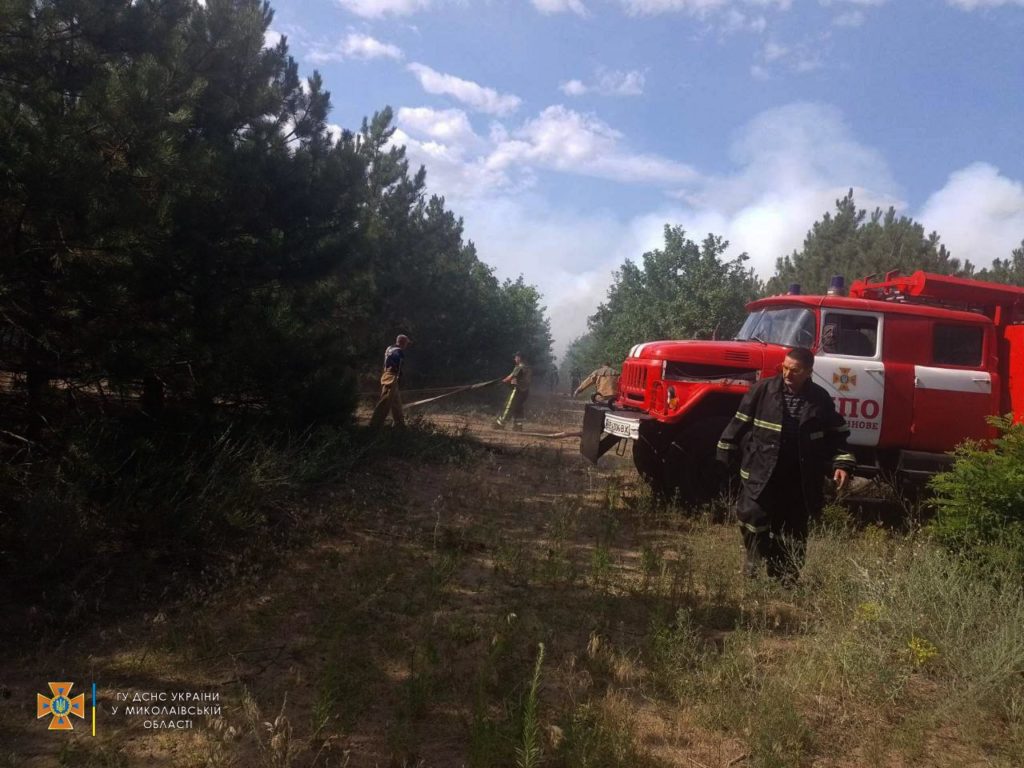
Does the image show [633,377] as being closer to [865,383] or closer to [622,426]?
[622,426]

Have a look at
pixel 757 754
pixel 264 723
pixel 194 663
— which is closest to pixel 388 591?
pixel 194 663

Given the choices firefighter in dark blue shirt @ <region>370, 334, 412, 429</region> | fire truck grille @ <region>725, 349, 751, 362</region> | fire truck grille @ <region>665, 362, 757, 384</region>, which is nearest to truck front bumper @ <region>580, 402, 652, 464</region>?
fire truck grille @ <region>665, 362, 757, 384</region>

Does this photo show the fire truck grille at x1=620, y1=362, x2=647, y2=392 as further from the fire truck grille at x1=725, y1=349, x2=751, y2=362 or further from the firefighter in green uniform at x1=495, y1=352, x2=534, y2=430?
the firefighter in green uniform at x1=495, y1=352, x2=534, y2=430

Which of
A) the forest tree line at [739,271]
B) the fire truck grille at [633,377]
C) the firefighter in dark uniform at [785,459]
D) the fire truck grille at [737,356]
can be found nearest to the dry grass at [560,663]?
the firefighter in dark uniform at [785,459]

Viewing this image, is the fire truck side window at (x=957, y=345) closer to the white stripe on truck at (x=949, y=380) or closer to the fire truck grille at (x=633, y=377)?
the white stripe on truck at (x=949, y=380)

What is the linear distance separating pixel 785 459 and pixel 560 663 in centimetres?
203

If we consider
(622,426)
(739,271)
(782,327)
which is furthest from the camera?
(739,271)

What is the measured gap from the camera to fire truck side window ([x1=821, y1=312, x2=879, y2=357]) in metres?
6.27

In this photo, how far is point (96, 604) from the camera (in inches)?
150

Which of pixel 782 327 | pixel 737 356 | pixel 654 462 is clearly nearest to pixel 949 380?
pixel 782 327

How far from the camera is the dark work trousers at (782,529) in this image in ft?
14.5

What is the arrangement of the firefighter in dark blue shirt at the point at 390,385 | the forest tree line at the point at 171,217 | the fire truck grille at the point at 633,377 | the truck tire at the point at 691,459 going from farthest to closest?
the firefighter in dark blue shirt at the point at 390,385 < the fire truck grille at the point at 633,377 < the truck tire at the point at 691,459 < the forest tree line at the point at 171,217

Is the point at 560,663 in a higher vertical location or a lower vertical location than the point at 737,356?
lower

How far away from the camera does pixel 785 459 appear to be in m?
4.39
